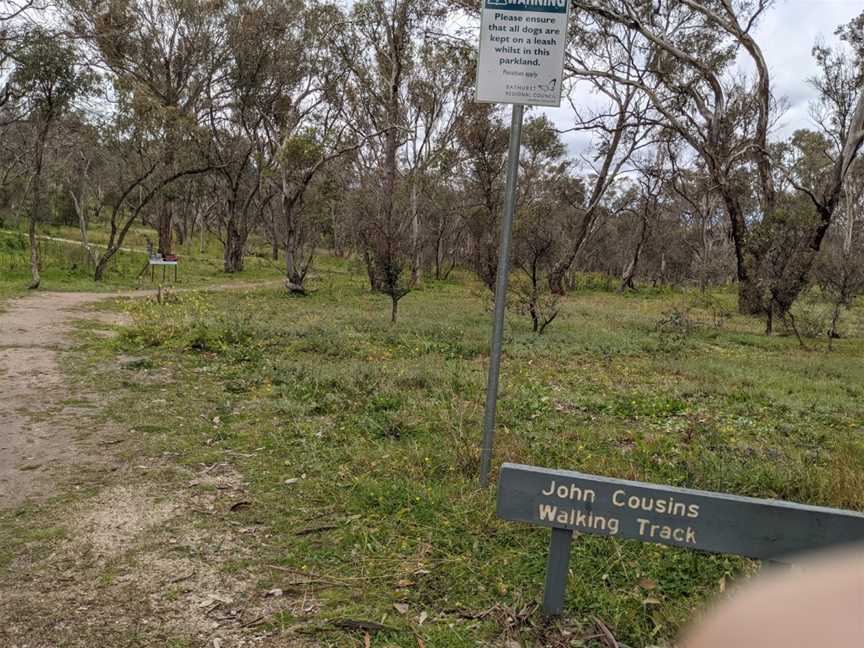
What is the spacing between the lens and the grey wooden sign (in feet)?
6.70

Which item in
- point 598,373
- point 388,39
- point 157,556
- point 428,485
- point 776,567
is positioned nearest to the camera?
point 776,567

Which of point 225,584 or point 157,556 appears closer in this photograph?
point 225,584

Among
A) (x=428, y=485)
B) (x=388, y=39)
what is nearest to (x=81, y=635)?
(x=428, y=485)

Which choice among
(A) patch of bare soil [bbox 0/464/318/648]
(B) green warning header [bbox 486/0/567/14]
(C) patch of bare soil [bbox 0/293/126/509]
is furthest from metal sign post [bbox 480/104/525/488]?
(C) patch of bare soil [bbox 0/293/126/509]

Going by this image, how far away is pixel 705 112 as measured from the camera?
16.4 m

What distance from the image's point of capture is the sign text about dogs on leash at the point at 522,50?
302 centimetres

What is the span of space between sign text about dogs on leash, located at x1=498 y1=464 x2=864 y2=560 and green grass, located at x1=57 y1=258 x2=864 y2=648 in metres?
0.51

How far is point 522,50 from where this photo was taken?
3.07 meters

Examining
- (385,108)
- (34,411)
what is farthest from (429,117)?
(34,411)

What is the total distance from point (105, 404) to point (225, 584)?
11.1 ft

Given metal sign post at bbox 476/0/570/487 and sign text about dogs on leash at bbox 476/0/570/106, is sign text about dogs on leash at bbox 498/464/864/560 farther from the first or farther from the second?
sign text about dogs on leash at bbox 476/0/570/106

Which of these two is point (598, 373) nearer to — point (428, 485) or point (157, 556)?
point (428, 485)

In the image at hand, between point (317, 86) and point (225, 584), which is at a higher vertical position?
point (317, 86)

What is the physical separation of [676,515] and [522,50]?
2.37 meters
